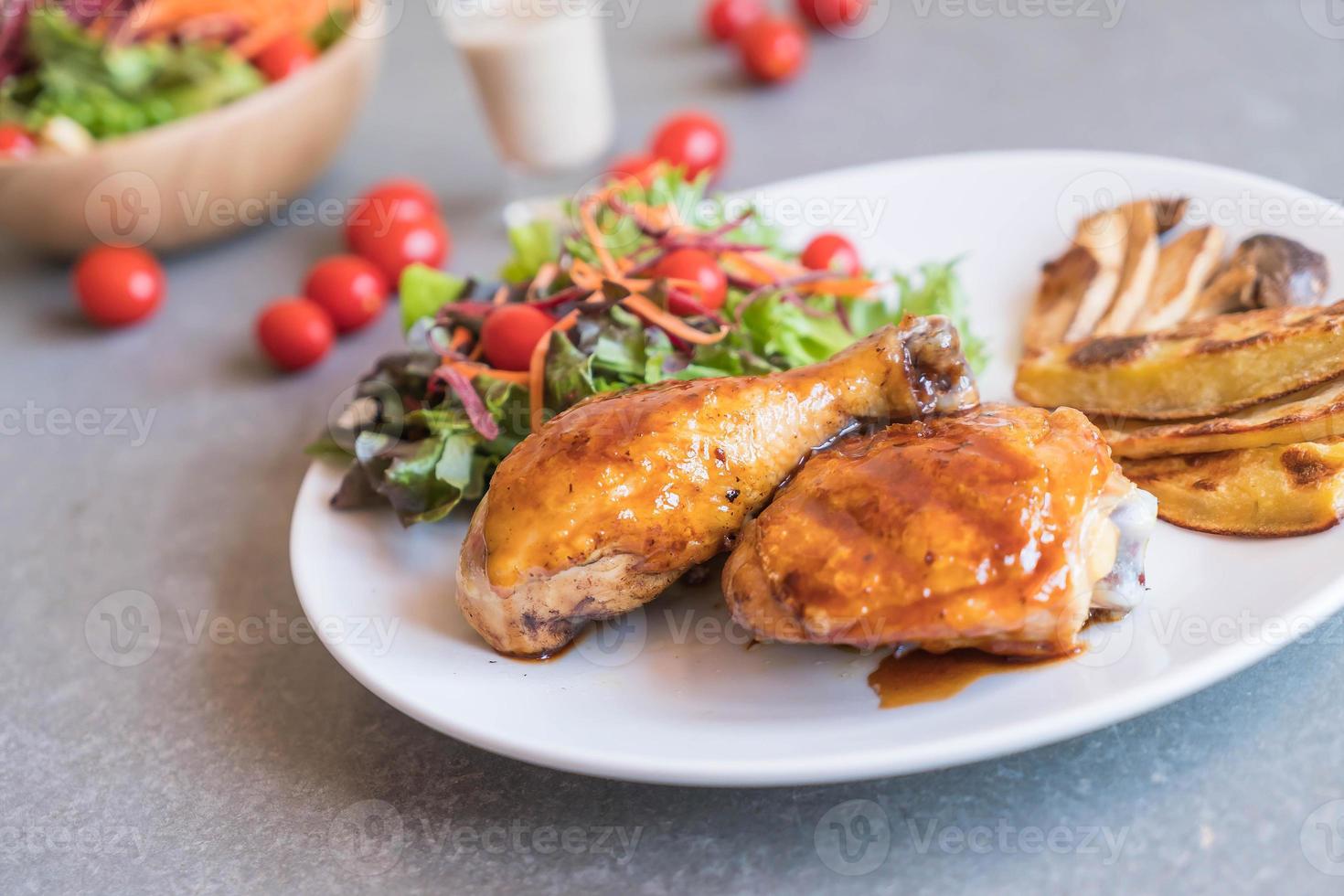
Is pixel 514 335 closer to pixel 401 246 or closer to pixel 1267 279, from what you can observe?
pixel 401 246

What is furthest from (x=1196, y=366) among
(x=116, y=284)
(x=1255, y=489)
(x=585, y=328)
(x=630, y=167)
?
(x=116, y=284)

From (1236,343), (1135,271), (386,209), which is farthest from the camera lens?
(386,209)

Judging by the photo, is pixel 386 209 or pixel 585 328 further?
pixel 386 209

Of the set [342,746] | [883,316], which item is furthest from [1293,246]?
[342,746]

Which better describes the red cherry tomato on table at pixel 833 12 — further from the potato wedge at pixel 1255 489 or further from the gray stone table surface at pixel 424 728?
the potato wedge at pixel 1255 489

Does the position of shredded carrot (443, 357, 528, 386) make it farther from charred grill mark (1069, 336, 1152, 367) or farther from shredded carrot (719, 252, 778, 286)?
charred grill mark (1069, 336, 1152, 367)
